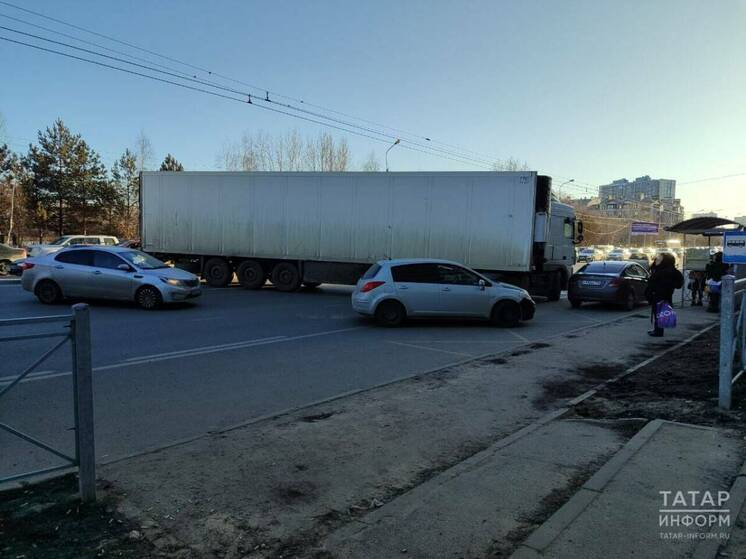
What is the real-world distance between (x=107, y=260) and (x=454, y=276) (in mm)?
8670

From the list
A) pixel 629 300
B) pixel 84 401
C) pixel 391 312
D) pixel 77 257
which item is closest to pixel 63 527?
pixel 84 401

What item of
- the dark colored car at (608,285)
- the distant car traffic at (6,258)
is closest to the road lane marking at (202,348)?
the dark colored car at (608,285)

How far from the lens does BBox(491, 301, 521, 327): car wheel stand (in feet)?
41.4

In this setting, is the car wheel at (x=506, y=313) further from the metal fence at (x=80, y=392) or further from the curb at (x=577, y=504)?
the metal fence at (x=80, y=392)

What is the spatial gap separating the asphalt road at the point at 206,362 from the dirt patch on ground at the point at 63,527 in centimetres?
89

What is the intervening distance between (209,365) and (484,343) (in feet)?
16.7

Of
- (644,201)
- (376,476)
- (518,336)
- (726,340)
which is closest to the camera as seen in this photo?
(376,476)

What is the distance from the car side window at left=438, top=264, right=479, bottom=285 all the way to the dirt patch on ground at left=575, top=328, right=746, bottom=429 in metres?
4.60

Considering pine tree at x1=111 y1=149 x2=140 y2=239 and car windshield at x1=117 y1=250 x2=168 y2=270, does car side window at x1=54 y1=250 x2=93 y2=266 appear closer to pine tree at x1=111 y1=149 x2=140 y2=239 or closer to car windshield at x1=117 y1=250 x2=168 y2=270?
car windshield at x1=117 y1=250 x2=168 y2=270

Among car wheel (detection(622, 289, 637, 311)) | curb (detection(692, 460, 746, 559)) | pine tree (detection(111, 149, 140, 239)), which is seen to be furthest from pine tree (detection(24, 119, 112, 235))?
curb (detection(692, 460, 746, 559))

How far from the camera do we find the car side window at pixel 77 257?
14.3 m

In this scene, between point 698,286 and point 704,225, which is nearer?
point 704,225

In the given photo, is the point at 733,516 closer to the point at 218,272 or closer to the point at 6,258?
the point at 218,272

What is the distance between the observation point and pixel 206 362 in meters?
8.36
